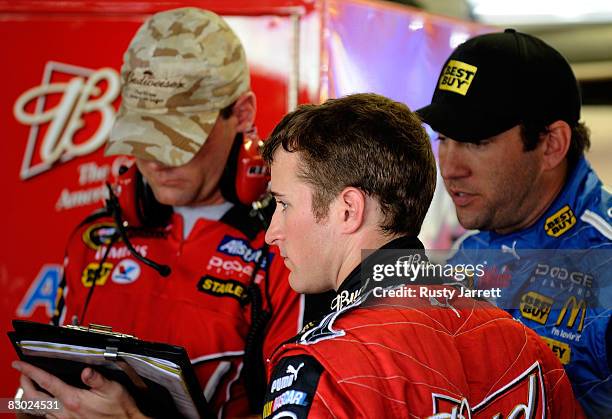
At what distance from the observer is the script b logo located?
8.70 feet

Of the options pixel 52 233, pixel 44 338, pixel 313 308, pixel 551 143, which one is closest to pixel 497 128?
pixel 551 143

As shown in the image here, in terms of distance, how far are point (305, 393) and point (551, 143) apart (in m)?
1.01

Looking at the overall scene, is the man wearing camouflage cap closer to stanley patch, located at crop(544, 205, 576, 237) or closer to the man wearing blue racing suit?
the man wearing blue racing suit

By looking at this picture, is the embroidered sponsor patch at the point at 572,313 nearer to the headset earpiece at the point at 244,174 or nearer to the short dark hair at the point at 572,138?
the short dark hair at the point at 572,138

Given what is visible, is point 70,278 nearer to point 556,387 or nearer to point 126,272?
point 126,272

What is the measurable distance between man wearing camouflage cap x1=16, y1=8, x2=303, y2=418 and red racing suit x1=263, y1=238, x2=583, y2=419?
531 mm

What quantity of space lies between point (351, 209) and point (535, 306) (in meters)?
0.73

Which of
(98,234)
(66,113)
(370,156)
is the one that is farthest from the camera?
(66,113)

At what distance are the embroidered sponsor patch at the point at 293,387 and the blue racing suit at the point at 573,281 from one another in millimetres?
801

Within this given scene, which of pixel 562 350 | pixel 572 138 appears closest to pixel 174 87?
pixel 572 138

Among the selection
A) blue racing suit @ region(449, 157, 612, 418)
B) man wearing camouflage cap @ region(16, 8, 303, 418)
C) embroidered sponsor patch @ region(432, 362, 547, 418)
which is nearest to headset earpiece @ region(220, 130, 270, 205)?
man wearing camouflage cap @ region(16, 8, 303, 418)

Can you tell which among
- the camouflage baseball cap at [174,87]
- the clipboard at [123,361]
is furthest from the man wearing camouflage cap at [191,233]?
the clipboard at [123,361]

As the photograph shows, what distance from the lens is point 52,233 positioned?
2.66 metres

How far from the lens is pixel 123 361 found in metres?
1.65
